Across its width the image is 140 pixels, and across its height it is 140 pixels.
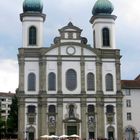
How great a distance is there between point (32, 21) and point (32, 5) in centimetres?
286

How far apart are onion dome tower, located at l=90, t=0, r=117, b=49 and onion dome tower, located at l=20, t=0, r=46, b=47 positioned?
9831mm

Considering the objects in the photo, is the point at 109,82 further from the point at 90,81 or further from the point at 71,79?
the point at 71,79

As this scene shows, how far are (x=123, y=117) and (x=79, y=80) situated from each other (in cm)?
1080

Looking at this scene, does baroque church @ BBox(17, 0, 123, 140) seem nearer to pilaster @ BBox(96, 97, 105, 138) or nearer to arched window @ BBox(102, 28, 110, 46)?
pilaster @ BBox(96, 97, 105, 138)

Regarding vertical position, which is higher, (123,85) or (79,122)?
(123,85)

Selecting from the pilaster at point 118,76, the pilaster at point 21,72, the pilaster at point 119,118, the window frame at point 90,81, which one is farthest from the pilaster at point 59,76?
the pilaster at point 119,118

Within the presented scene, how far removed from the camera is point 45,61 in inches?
3452

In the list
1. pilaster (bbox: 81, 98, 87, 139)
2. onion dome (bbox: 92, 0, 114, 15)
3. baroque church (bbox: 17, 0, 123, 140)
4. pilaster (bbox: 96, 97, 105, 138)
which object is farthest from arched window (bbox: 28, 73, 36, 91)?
onion dome (bbox: 92, 0, 114, 15)

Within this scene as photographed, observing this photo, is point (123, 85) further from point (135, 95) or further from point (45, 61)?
point (45, 61)

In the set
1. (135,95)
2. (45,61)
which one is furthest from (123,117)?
(45,61)

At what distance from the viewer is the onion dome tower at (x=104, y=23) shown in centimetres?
9212

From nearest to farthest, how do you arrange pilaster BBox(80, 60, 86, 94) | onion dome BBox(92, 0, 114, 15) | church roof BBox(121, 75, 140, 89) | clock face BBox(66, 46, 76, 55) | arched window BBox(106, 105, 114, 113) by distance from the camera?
arched window BBox(106, 105, 114, 113), pilaster BBox(80, 60, 86, 94), clock face BBox(66, 46, 76, 55), onion dome BBox(92, 0, 114, 15), church roof BBox(121, 75, 140, 89)

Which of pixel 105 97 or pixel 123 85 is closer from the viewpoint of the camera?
pixel 105 97

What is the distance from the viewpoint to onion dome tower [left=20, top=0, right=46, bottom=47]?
3570 inches
